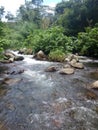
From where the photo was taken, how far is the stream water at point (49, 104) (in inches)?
214

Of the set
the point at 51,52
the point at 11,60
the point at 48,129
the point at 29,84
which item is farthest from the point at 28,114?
the point at 51,52

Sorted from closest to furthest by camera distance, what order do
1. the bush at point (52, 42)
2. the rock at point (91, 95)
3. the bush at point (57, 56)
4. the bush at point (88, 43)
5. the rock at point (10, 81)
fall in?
the rock at point (91, 95)
the rock at point (10, 81)
the bush at point (57, 56)
the bush at point (88, 43)
the bush at point (52, 42)

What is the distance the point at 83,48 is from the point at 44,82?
10.2m

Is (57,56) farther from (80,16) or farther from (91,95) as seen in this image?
(80,16)

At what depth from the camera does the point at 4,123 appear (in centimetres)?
548

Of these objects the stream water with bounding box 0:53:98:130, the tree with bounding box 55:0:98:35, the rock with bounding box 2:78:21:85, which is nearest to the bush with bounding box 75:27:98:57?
the tree with bounding box 55:0:98:35

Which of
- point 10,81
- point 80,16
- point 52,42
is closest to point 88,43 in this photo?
point 52,42

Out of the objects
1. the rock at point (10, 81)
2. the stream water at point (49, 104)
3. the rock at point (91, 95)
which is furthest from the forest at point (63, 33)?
the rock at point (91, 95)

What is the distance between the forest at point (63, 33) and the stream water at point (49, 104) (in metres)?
2.63

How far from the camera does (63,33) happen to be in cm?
2505

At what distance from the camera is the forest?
18.2 metres

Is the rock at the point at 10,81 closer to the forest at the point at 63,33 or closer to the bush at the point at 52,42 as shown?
the forest at the point at 63,33

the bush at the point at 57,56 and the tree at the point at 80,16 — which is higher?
the tree at the point at 80,16

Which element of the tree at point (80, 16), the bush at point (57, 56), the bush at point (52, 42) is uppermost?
the tree at point (80, 16)
